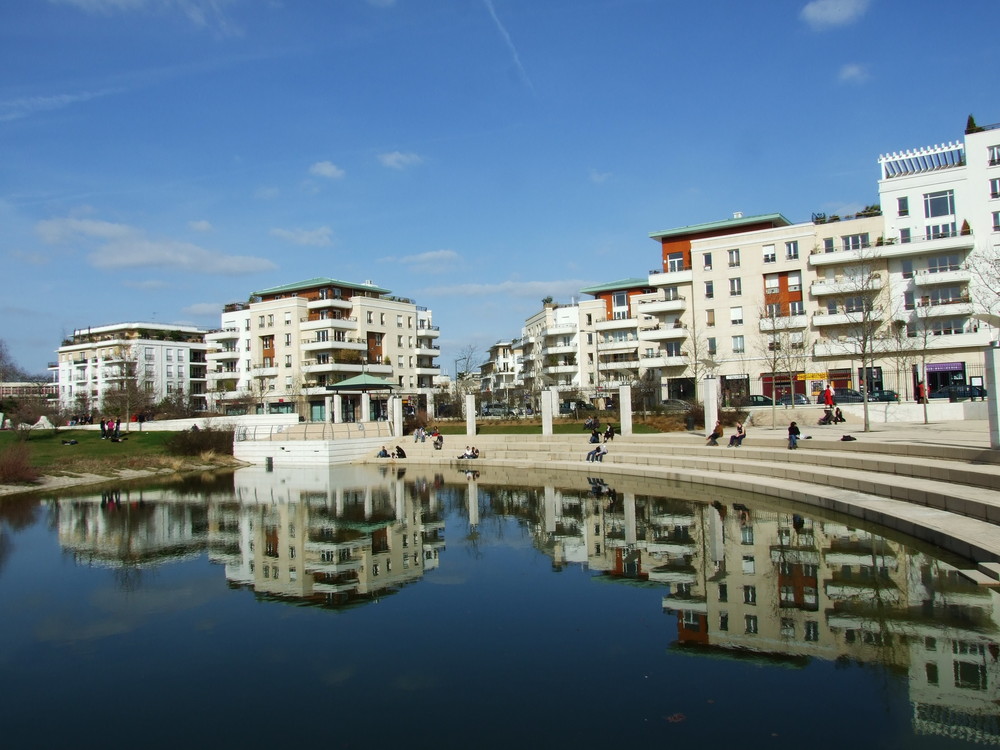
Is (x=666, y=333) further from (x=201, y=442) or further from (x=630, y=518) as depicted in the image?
(x=630, y=518)

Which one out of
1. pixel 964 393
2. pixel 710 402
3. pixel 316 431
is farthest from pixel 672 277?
pixel 316 431

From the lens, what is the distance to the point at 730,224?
183 feet

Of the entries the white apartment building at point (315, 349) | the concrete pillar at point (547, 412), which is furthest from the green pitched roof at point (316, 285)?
the concrete pillar at point (547, 412)

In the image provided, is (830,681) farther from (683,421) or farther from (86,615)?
(683,421)

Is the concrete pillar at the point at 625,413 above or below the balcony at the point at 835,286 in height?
below

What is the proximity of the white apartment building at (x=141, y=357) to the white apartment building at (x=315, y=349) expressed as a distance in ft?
47.9

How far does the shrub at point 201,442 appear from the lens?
39.8 metres

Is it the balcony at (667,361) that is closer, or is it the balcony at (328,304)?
the balcony at (667,361)

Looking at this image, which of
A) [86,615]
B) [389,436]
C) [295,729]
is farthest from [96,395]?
[295,729]

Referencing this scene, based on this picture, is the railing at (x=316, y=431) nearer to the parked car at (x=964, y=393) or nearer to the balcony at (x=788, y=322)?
the balcony at (x=788, y=322)

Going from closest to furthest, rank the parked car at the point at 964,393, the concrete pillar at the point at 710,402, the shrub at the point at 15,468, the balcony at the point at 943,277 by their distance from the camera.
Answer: the concrete pillar at the point at 710,402 → the shrub at the point at 15,468 → the parked car at the point at 964,393 → the balcony at the point at 943,277

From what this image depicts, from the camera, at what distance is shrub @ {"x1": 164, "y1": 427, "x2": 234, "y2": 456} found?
130 feet

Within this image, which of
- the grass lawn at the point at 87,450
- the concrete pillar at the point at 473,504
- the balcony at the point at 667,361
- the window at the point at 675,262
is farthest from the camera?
the window at the point at 675,262

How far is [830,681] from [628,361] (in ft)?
199
